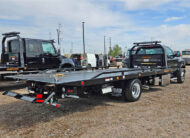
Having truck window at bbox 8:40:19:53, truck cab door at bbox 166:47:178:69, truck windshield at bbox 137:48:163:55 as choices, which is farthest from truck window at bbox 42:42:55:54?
truck cab door at bbox 166:47:178:69

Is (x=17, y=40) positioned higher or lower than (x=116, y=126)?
higher

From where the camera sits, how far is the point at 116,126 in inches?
158

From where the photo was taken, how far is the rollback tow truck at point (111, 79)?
4.30 metres

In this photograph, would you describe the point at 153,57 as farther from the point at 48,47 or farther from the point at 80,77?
the point at 48,47

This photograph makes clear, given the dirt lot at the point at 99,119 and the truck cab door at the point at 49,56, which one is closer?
the dirt lot at the point at 99,119

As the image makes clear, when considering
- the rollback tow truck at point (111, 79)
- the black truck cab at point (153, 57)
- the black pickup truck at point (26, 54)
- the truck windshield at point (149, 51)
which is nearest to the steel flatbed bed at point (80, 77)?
the rollback tow truck at point (111, 79)

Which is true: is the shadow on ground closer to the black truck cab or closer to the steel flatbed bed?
the steel flatbed bed

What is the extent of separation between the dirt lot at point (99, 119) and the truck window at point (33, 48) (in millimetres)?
3175

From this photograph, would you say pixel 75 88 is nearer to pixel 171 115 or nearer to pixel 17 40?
pixel 171 115

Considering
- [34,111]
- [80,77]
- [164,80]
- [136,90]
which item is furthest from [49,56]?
[164,80]

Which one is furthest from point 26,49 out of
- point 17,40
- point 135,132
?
point 135,132

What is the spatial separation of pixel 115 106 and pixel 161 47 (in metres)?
4.19

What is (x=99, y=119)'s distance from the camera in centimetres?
446

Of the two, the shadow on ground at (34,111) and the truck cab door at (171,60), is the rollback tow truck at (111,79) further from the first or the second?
the shadow on ground at (34,111)
